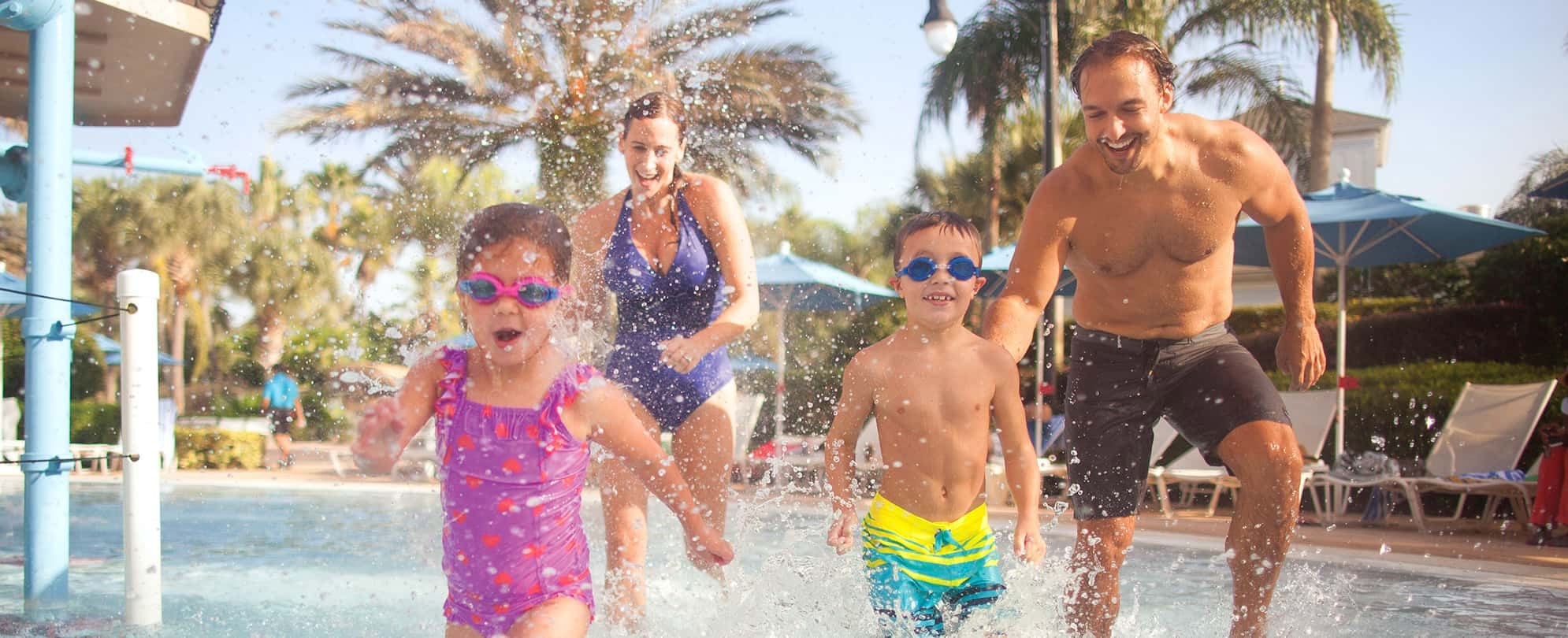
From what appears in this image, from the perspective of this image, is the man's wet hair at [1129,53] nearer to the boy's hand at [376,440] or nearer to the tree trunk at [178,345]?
the boy's hand at [376,440]

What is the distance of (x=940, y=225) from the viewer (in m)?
3.14

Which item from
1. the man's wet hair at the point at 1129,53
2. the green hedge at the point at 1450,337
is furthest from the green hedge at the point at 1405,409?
the man's wet hair at the point at 1129,53

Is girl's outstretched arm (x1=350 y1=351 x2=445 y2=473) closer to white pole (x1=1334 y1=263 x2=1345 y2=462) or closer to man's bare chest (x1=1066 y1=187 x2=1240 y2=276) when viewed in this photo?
man's bare chest (x1=1066 y1=187 x2=1240 y2=276)

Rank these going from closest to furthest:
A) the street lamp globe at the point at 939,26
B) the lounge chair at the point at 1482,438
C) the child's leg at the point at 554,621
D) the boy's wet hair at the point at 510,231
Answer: the child's leg at the point at 554,621, the boy's wet hair at the point at 510,231, the lounge chair at the point at 1482,438, the street lamp globe at the point at 939,26

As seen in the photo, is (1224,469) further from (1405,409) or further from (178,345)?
(178,345)

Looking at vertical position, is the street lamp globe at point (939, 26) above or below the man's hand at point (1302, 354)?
above

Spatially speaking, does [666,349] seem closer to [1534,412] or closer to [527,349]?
[527,349]

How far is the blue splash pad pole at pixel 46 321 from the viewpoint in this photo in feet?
13.8

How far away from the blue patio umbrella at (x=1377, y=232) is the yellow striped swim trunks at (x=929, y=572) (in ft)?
22.7

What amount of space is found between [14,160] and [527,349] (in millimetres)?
3120

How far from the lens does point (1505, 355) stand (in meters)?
14.9

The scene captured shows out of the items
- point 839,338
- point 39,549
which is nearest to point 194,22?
point 39,549

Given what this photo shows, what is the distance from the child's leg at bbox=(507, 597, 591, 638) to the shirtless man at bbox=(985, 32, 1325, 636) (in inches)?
51.3

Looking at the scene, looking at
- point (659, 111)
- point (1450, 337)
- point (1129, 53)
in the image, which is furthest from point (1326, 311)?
point (659, 111)
